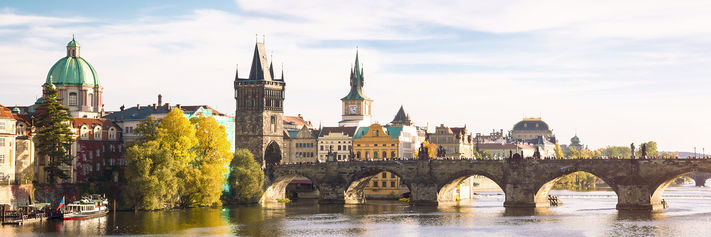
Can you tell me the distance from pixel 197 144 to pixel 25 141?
930 inches

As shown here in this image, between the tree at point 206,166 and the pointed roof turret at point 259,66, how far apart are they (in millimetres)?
36032

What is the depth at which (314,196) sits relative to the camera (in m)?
177

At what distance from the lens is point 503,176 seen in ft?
462

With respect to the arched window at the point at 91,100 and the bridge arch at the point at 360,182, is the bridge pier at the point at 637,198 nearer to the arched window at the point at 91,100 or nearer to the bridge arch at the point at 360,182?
the bridge arch at the point at 360,182

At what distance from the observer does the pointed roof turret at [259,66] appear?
174 m

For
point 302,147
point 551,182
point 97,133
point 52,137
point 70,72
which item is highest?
point 70,72

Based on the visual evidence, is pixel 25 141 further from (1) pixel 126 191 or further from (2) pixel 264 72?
(2) pixel 264 72

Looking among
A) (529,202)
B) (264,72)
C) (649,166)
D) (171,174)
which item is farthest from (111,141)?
(649,166)

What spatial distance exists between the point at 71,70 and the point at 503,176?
70.1m

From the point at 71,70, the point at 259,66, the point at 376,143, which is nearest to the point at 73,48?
the point at 71,70

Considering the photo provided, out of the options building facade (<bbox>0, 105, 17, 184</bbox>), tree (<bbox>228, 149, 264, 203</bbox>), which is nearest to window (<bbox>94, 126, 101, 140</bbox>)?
building facade (<bbox>0, 105, 17, 184</bbox>)

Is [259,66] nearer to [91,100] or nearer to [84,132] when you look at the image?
[91,100]

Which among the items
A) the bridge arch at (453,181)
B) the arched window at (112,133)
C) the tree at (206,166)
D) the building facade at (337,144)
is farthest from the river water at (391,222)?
the building facade at (337,144)

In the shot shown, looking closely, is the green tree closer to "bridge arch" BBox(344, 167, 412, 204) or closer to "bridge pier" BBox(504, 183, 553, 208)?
"bridge arch" BBox(344, 167, 412, 204)
